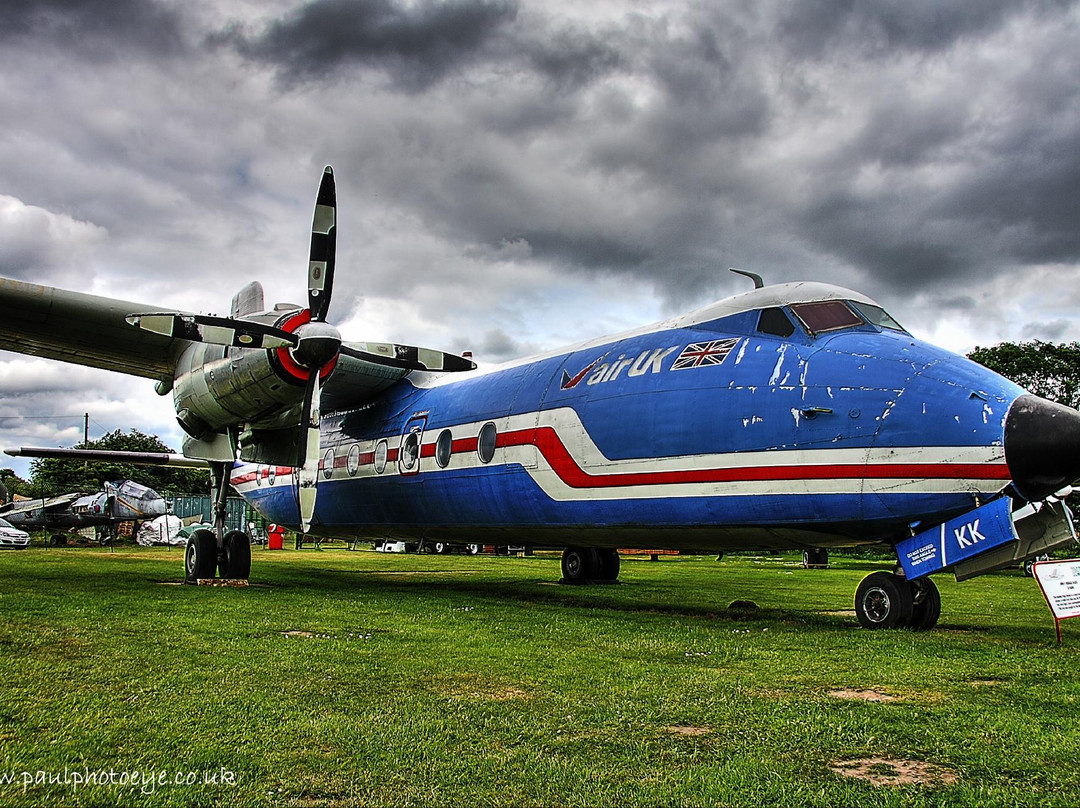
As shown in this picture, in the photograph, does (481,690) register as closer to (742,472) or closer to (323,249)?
(742,472)

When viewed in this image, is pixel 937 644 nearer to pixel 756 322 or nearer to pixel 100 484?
pixel 756 322

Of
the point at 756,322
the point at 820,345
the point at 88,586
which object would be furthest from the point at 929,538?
the point at 88,586

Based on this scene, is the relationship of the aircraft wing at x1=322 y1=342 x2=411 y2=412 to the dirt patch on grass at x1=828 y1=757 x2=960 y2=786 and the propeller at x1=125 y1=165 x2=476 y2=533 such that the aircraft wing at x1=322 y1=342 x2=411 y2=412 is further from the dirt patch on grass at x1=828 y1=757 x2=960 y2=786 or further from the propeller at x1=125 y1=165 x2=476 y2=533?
the dirt patch on grass at x1=828 y1=757 x2=960 y2=786

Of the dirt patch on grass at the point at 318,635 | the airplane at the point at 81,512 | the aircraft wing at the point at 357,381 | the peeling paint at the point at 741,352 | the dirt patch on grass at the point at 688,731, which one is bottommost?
the dirt patch on grass at the point at 318,635

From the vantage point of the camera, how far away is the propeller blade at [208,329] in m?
11.8

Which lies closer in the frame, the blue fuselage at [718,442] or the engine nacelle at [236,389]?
the blue fuselage at [718,442]

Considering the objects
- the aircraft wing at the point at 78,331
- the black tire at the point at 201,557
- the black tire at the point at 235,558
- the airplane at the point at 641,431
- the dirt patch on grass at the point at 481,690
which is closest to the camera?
the dirt patch on grass at the point at 481,690

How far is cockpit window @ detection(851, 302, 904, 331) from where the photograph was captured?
952cm

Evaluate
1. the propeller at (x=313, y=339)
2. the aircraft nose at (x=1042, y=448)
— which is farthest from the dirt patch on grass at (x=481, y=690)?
the propeller at (x=313, y=339)

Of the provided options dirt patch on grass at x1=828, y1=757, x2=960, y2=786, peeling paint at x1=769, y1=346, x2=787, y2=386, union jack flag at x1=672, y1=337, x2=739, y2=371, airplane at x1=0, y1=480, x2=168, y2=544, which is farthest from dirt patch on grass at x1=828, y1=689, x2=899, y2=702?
airplane at x1=0, y1=480, x2=168, y2=544

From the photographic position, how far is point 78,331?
1363 cm

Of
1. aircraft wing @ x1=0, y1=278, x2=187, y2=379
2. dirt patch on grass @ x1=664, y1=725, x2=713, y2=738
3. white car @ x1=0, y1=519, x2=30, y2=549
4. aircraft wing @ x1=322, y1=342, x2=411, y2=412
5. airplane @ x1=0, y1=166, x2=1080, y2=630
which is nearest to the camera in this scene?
dirt patch on grass @ x1=664, y1=725, x2=713, y2=738

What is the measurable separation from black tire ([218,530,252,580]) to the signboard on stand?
1202cm

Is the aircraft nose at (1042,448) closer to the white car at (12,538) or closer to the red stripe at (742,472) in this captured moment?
the red stripe at (742,472)
